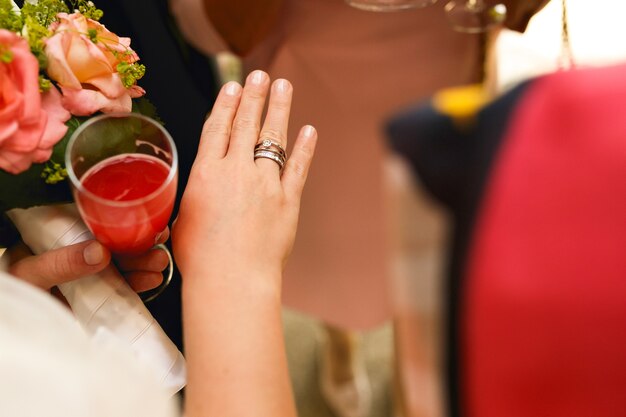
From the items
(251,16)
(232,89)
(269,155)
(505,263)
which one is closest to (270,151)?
(269,155)

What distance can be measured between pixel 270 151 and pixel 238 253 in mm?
154

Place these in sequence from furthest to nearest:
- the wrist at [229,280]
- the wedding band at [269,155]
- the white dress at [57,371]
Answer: the wedding band at [269,155] → the wrist at [229,280] → the white dress at [57,371]

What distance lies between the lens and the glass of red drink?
2.15 ft

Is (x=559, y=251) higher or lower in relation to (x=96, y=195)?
higher

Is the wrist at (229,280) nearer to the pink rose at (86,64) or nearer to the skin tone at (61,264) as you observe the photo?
the skin tone at (61,264)

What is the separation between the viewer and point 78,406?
1.37 feet

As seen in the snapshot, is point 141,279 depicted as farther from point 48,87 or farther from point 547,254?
point 547,254

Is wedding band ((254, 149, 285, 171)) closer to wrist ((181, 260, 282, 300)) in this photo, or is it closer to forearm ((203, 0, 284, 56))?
wrist ((181, 260, 282, 300))

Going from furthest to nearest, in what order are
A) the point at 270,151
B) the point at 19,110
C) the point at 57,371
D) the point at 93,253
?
1. the point at 270,151
2. the point at 93,253
3. the point at 19,110
4. the point at 57,371

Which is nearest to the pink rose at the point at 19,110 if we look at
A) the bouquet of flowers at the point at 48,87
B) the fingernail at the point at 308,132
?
the bouquet of flowers at the point at 48,87

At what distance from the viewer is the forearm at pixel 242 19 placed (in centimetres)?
112

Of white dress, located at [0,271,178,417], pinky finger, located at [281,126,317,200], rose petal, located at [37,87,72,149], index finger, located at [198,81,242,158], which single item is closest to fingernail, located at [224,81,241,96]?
index finger, located at [198,81,242,158]

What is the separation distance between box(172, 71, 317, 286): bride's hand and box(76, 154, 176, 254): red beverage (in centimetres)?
6

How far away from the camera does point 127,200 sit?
0.69 m
